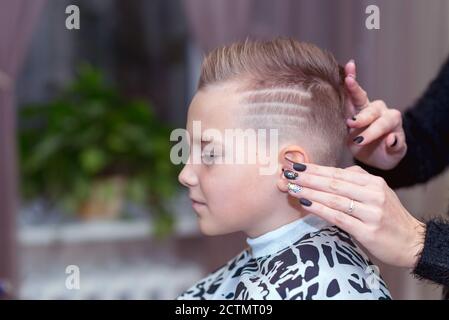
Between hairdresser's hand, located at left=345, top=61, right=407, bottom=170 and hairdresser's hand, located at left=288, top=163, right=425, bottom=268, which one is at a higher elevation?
hairdresser's hand, located at left=345, top=61, right=407, bottom=170

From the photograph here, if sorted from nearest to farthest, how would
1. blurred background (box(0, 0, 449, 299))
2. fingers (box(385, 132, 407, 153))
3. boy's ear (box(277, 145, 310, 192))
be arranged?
1. boy's ear (box(277, 145, 310, 192))
2. fingers (box(385, 132, 407, 153))
3. blurred background (box(0, 0, 449, 299))

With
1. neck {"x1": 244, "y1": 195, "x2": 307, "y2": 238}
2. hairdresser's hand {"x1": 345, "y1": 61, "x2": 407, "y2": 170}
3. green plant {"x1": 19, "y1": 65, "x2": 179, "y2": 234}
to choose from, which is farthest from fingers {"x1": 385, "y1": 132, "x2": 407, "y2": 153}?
green plant {"x1": 19, "y1": 65, "x2": 179, "y2": 234}

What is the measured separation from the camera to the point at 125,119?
3.27m

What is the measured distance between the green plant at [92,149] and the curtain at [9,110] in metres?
0.60

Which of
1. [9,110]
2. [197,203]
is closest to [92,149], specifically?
[9,110]

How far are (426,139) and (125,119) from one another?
2.32 m

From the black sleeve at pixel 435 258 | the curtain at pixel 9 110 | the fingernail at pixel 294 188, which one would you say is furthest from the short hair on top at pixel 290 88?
the curtain at pixel 9 110

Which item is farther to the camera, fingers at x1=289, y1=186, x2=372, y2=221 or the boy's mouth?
the boy's mouth

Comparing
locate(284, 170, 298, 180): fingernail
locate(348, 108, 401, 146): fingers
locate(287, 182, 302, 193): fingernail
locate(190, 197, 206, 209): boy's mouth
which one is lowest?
locate(190, 197, 206, 209): boy's mouth

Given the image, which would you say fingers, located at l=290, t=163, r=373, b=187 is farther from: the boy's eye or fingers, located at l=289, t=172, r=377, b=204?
the boy's eye

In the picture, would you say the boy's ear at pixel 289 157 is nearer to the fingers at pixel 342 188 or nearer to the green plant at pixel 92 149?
the fingers at pixel 342 188

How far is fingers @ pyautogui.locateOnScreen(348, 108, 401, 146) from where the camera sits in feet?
3.35

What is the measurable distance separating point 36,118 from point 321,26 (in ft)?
6.44

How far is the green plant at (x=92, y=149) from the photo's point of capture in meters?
3.21
